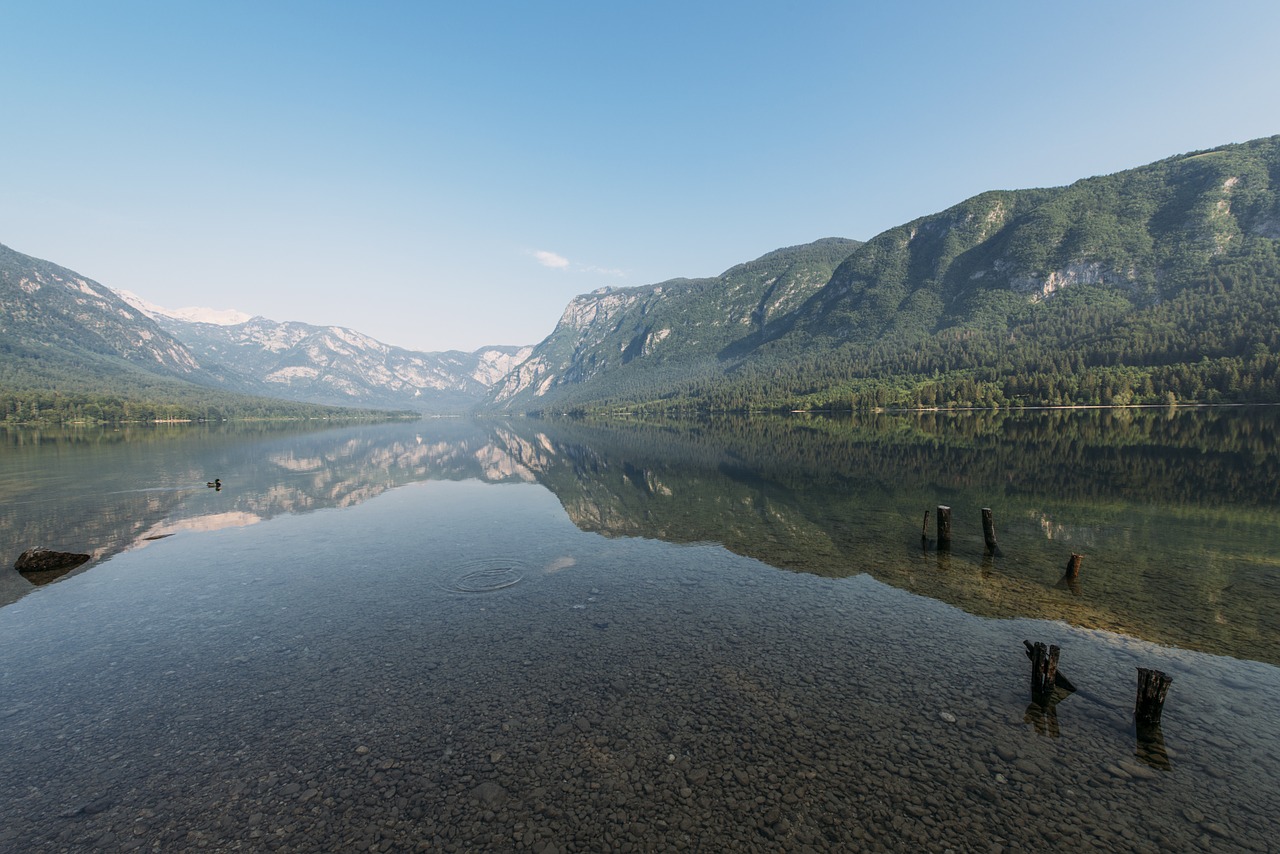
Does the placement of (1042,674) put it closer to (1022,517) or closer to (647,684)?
(647,684)

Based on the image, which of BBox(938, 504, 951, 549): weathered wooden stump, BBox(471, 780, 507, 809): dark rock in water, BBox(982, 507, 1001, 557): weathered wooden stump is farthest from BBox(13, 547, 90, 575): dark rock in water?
BBox(982, 507, 1001, 557): weathered wooden stump

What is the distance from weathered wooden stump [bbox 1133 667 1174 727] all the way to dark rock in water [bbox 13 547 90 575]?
1823 inches

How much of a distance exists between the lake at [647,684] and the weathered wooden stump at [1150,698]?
51 centimetres

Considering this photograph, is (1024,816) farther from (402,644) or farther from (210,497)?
(210,497)

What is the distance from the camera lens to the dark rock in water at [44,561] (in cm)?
2672

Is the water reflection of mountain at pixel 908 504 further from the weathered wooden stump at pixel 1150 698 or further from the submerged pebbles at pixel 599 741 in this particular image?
the weathered wooden stump at pixel 1150 698

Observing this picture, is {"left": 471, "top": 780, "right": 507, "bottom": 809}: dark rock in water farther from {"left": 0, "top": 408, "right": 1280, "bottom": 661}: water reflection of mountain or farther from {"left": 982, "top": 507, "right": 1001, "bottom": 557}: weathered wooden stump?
{"left": 982, "top": 507, "right": 1001, "bottom": 557}: weathered wooden stump

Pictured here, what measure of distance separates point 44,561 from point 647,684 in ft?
112

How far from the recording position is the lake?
34.5 feet

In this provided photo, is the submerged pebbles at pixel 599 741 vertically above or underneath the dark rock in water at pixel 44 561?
underneath

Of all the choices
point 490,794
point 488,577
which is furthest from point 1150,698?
point 488,577

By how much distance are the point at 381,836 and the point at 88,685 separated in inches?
527

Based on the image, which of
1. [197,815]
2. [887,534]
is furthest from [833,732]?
[887,534]

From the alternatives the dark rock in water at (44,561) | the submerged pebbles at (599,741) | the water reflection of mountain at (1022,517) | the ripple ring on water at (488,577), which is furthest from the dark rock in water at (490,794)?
the dark rock in water at (44,561)
